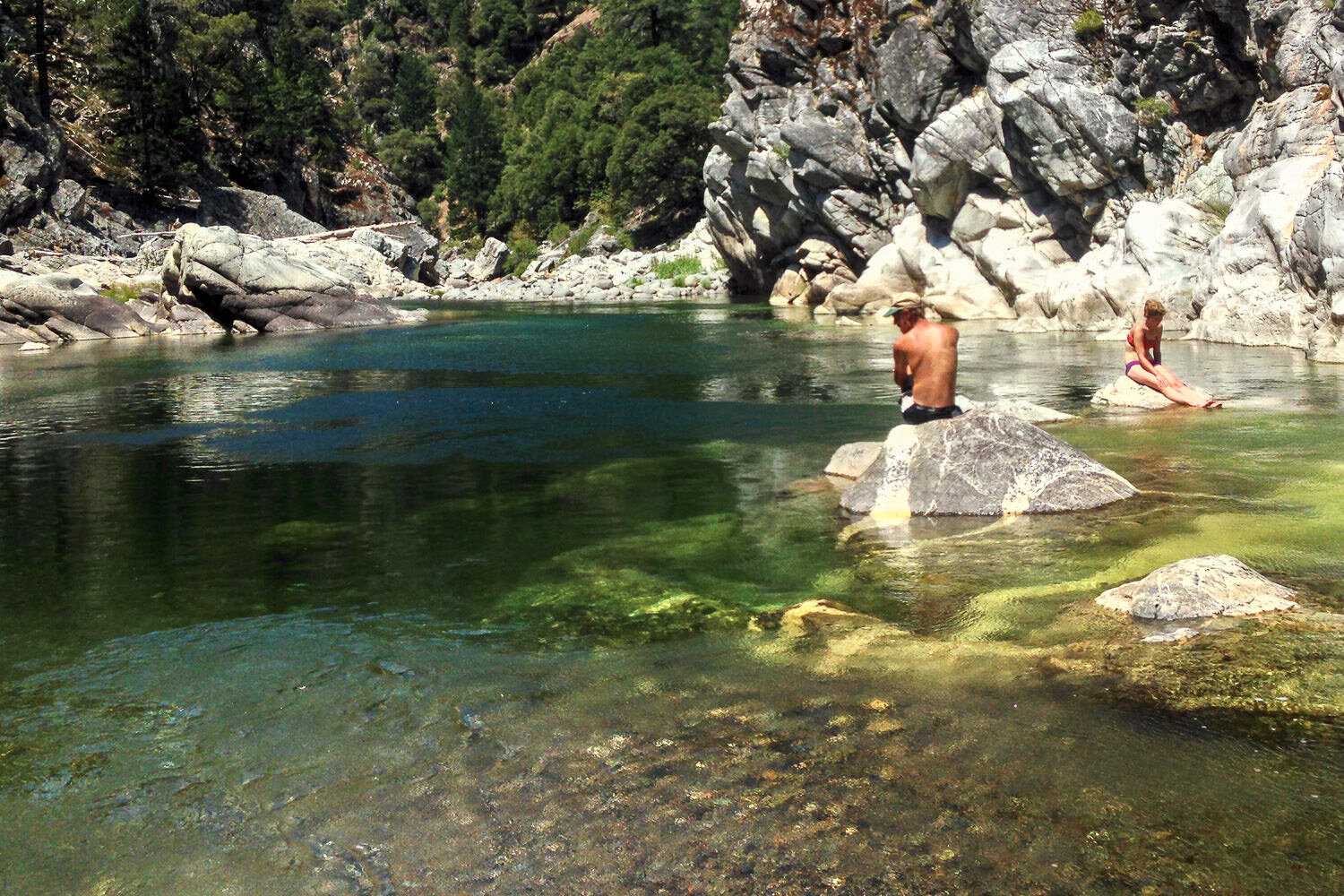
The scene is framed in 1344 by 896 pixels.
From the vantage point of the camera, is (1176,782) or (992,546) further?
(992,546)

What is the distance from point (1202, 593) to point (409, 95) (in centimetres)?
13065

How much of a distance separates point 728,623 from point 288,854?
3.63m

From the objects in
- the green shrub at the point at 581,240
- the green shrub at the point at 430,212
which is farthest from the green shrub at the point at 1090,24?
the green shrub at the point at 430,212

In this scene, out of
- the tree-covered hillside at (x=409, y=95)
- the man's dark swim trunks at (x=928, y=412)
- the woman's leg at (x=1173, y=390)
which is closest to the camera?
the man's dark swim trunks at (x=928, y=412)

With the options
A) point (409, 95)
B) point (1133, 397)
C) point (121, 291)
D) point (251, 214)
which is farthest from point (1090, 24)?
point (409, 95)

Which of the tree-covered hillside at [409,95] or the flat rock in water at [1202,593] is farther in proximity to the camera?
the tree-covered hillside at [409,95]

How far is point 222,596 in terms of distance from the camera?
9.12 metres

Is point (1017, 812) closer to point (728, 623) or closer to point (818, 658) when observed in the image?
point (818, 658)

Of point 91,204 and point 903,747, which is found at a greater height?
point 91,204

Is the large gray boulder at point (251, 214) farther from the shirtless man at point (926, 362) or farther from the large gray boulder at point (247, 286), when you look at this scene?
the shirtless man at point (926, 362)

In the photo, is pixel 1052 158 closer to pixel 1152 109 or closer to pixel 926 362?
pixel 1152 109

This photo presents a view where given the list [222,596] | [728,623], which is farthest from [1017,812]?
[222,596]

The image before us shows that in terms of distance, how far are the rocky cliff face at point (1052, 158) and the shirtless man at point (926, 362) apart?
1352cm

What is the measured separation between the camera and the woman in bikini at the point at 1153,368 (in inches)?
662
